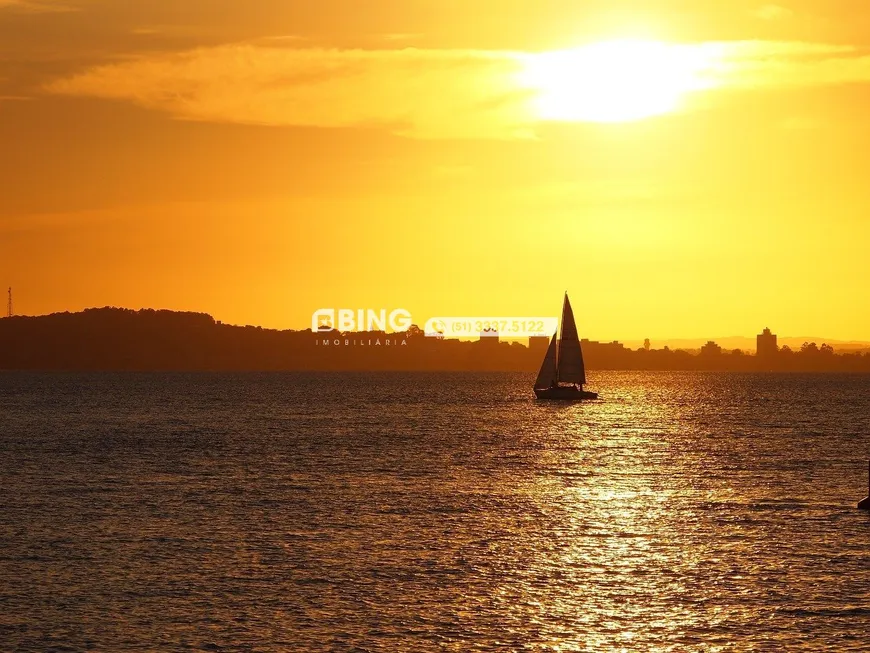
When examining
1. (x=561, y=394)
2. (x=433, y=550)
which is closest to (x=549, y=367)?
(x=561, y=394)

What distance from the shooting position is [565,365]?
607ft

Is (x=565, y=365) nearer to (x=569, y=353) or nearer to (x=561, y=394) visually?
(x=569, y=353)

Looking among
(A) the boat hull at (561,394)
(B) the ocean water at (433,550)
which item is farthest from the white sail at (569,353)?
(B) the ocean water at (433,550)

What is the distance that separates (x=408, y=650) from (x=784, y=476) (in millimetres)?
57191

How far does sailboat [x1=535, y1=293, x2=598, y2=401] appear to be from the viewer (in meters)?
177

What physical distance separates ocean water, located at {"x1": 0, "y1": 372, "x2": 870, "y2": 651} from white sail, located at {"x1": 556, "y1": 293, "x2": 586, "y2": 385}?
67.0m

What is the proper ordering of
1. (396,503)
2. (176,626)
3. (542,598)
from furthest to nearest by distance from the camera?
(396,503), (542,598), (176,626)

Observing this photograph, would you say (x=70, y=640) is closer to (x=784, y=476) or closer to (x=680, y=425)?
(x=784, y=476)

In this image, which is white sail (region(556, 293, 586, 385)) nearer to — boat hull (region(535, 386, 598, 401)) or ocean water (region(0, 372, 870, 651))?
boat hull (region(535, 386, 598, 401))

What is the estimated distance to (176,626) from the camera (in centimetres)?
3922

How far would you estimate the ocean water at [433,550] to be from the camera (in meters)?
38.8

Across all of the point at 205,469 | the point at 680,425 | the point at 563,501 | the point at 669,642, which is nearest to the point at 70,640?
the point at 669,642

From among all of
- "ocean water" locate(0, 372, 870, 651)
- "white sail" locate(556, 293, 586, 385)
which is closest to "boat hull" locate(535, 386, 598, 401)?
"white sail" locate(556, 293, 586, 385)

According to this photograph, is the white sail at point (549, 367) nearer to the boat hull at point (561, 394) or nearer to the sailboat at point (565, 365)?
the sailboat at point (565, 365)
